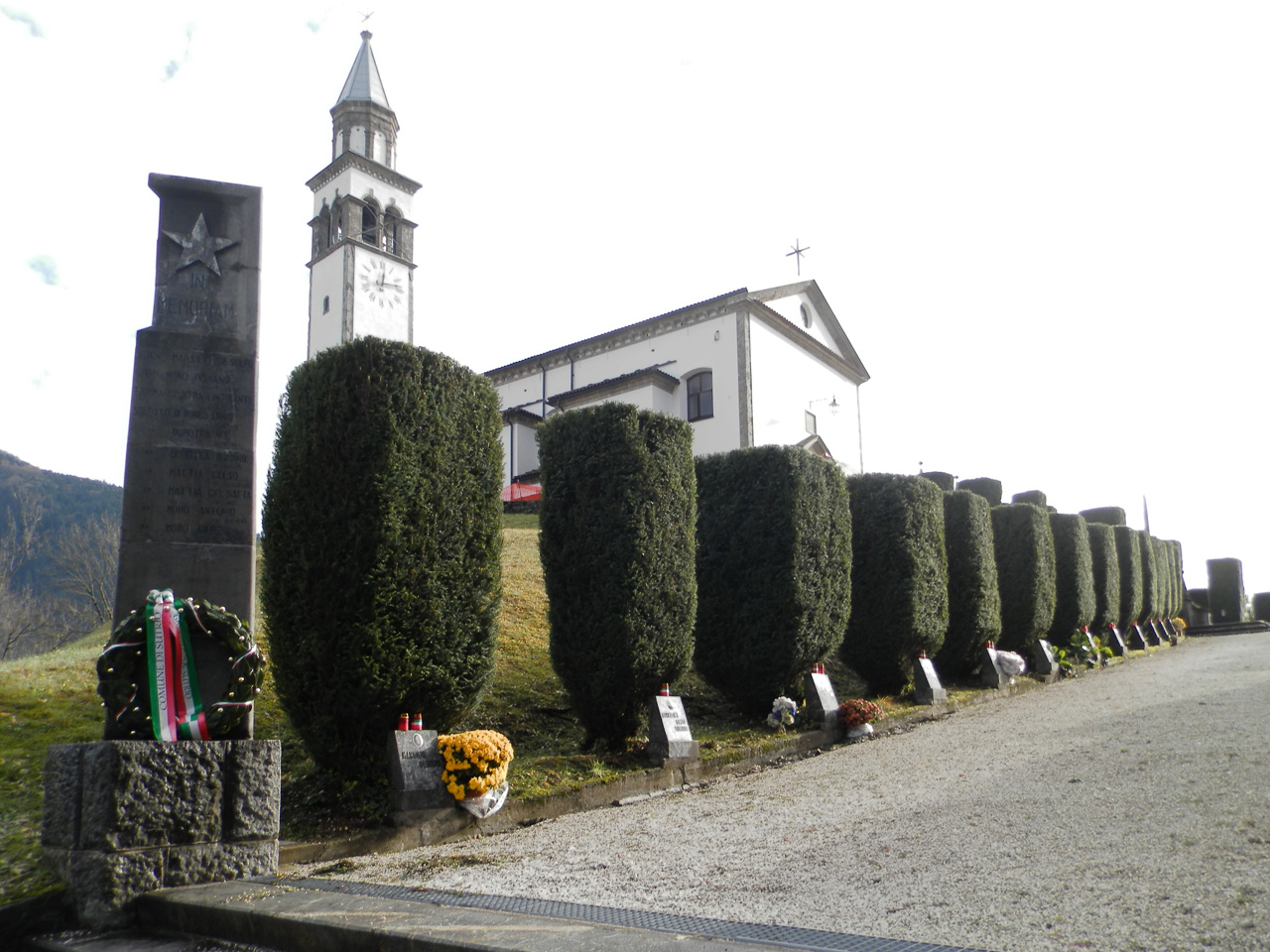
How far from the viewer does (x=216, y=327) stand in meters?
5.34

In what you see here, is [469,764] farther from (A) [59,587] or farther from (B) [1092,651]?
(A) [59,587]

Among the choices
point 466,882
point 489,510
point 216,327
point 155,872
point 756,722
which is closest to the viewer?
point 155,872

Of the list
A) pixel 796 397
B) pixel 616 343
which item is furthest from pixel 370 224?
pixel 796 397

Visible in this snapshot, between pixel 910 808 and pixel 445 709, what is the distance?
3.13 metres

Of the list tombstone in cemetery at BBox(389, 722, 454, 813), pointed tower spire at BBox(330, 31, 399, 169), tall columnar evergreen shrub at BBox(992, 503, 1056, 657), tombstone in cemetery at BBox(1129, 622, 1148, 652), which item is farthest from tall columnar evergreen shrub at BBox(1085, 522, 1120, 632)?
pointed tower spire at BBox(330, 31, 399, 169)

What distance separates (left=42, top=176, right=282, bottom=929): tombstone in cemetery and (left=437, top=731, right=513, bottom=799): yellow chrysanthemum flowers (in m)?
1.24

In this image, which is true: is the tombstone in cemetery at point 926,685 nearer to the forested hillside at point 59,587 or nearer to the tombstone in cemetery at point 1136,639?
the tombstone in cemetery at point 1136,639

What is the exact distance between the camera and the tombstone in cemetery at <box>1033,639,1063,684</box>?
15156 mm

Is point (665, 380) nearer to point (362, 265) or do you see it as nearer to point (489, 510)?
point (362, 265)

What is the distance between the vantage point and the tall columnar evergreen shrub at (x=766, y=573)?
30.5ft

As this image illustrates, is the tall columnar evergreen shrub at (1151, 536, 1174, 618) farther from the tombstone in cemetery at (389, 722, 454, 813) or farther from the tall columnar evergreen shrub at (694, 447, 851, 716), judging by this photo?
the tombstone in cemetery at (389, 722, 454, 813)

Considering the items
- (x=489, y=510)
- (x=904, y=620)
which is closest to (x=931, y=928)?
(x=489, y=510)

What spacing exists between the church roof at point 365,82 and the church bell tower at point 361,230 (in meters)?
0.05

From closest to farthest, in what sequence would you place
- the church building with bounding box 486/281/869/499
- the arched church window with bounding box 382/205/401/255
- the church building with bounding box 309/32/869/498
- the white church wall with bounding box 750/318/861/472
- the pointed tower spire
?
the church building with bounding box 486/281/869/499
the church building with bounding box 309/32/869/498
the white church wall with bounding box 750/318/861/472
the arched church window with bounding box 382/205/401/255
the pointed tower spire
